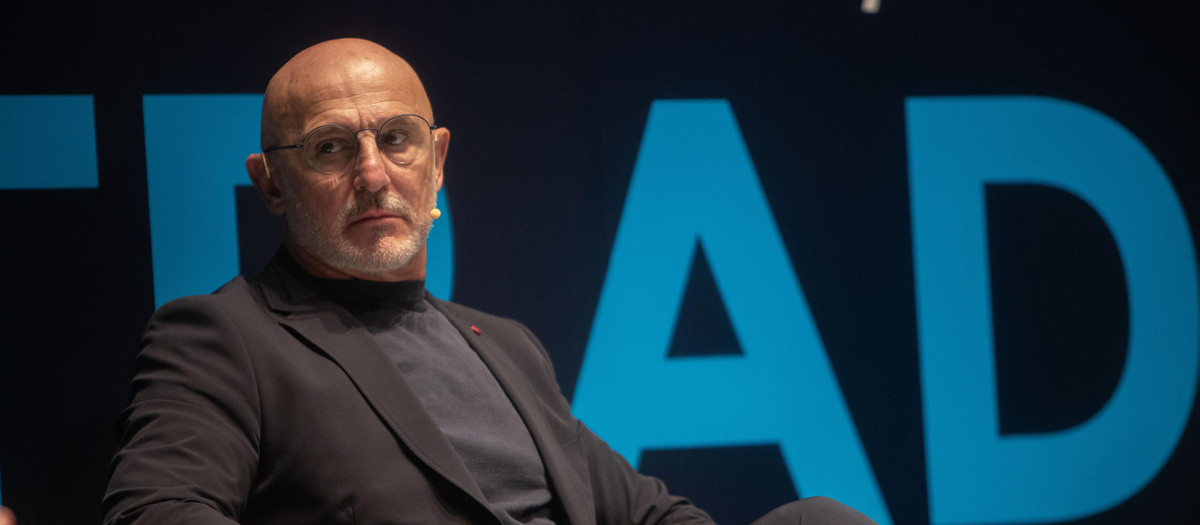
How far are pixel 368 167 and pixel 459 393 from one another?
486 millimetres

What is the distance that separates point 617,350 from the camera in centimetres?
299

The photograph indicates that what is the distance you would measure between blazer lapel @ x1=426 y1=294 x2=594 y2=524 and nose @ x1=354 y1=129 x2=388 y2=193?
36 cm

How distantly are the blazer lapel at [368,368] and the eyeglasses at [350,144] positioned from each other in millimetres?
254

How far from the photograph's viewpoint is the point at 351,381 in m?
1.77

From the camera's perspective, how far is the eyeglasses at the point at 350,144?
6.50 feet

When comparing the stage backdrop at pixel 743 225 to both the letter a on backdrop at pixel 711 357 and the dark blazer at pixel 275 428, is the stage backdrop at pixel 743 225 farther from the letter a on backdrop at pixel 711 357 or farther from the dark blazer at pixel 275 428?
the dark blazer at pixel 275 428

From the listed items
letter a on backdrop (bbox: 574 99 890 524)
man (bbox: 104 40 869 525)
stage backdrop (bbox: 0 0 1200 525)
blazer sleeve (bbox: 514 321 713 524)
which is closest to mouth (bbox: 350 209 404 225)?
man (bbox: 104 40 869 525)

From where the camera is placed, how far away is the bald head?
199cm

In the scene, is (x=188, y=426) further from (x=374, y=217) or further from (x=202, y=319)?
(x=374, y=217)

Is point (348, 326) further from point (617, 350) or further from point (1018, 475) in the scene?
point (1018, 475)

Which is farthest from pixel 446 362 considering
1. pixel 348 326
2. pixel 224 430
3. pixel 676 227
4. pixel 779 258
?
pixel 779 258

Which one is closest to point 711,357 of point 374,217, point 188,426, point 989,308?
point 989,308

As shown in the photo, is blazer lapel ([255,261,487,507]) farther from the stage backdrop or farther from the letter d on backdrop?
the letter d on backdrop

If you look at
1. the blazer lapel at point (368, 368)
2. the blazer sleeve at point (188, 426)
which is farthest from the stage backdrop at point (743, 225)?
the blazer sleeve at point (188, 426)
